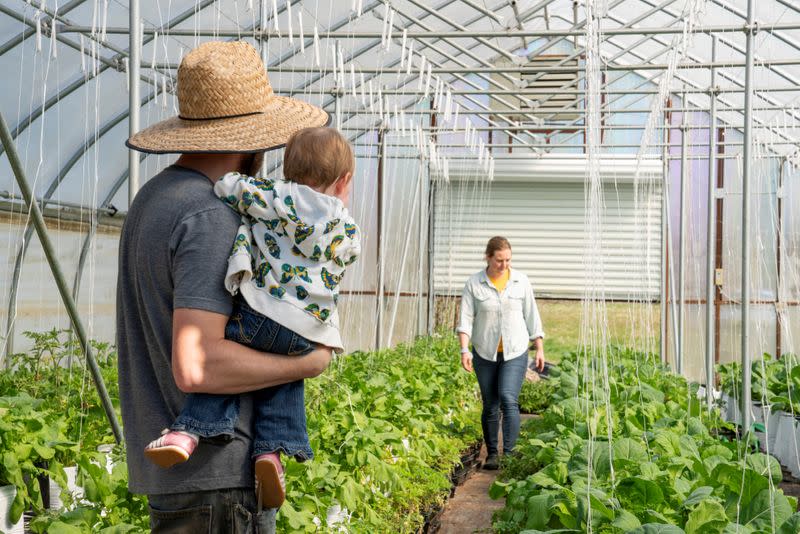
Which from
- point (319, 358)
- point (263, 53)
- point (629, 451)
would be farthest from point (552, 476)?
point (263, 53)

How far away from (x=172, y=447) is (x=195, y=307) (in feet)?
0.71

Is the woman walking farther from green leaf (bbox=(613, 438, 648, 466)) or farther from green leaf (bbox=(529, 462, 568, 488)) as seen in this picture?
green leaf (bbox=(529, 462, 568, 488))

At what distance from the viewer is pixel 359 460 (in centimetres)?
351

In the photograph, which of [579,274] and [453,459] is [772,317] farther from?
[453,459]

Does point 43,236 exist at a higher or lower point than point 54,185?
lower

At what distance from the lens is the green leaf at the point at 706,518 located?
9.16 feet

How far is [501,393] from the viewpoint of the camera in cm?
604

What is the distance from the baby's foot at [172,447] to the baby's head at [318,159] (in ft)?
1.56

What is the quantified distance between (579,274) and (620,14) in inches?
168

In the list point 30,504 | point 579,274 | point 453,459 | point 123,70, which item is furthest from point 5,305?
point 579,274

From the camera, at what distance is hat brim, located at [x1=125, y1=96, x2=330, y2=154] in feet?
5.20

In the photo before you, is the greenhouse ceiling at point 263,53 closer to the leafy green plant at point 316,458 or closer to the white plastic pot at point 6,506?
the leafy green plant at point 316,458

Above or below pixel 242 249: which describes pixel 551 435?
below

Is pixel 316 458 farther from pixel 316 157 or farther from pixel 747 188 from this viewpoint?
pixel 747 188
